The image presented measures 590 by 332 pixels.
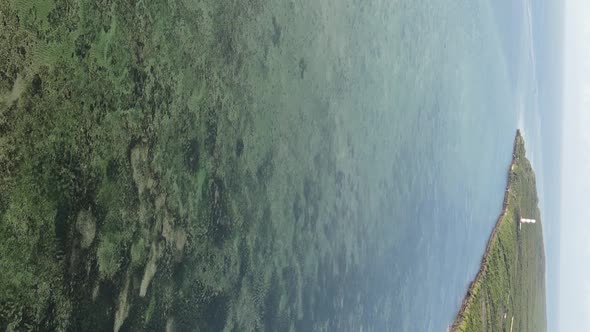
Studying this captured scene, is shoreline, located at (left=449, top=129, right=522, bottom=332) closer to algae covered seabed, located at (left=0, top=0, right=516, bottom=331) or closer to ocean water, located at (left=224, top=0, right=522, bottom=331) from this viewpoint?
ocean water, located at (left=224, top=0, right=522, bottom=331)

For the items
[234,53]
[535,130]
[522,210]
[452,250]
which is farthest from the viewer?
[535,130]

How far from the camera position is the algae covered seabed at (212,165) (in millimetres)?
2602

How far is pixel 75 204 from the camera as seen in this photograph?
2.75 m

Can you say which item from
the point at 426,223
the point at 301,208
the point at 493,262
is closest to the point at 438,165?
the point at 426,223

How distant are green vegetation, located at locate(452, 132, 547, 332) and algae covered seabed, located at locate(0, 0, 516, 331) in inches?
116

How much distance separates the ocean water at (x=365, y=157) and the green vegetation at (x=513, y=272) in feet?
1.29

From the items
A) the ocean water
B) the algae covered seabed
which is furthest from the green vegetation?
the algae covered seabed

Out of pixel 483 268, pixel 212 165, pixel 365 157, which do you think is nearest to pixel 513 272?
pixel 483 268

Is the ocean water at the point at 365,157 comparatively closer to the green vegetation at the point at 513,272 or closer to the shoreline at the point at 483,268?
the shoreline at the point at 483,268

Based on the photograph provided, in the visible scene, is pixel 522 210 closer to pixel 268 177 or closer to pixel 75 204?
pixel 268 177

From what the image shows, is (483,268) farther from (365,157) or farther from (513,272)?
(365,157)

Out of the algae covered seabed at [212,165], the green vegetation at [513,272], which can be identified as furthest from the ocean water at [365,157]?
the green vegetation at [513,272]

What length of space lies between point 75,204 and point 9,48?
2.26ft

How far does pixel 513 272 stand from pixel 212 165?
36.6 ft
